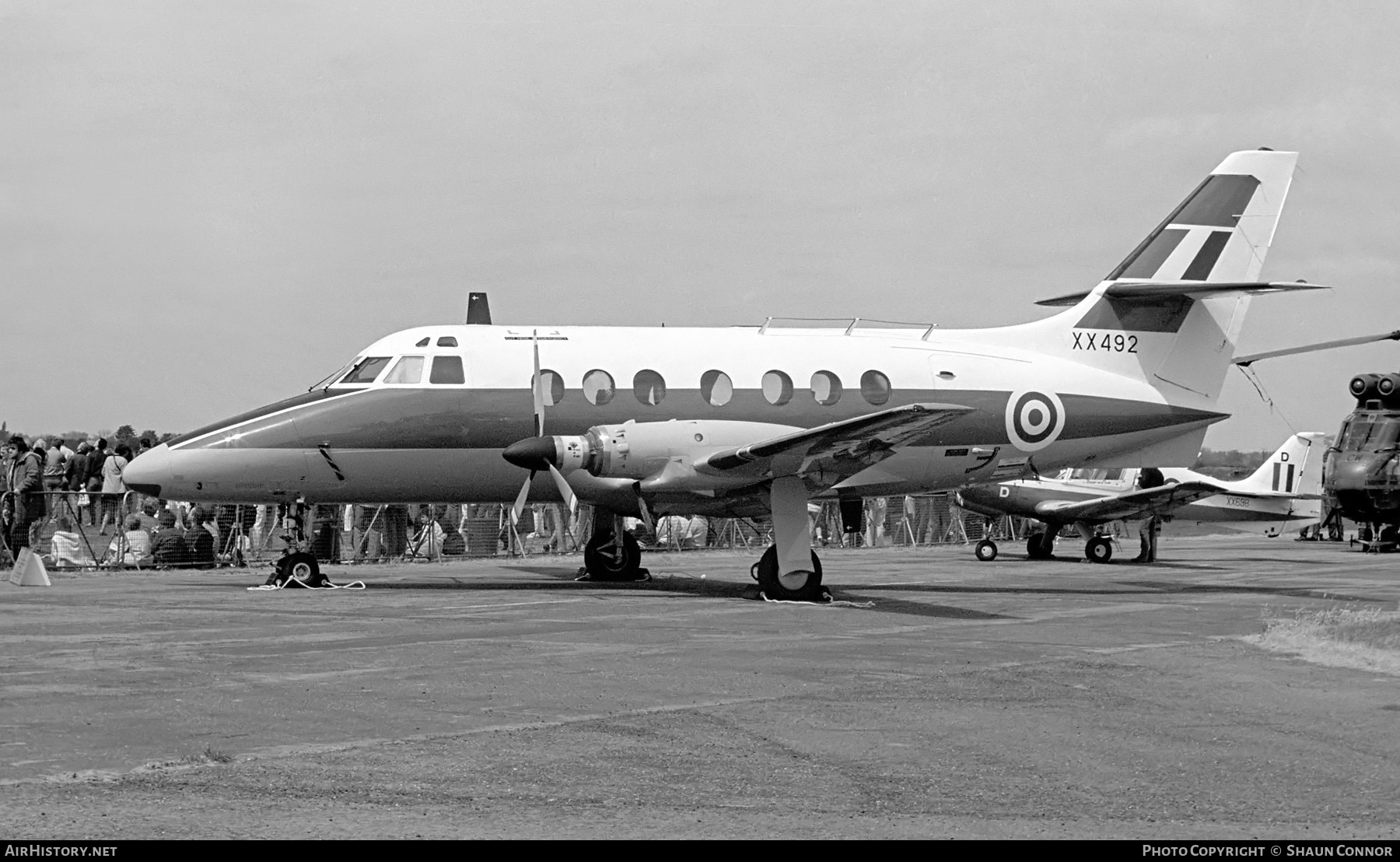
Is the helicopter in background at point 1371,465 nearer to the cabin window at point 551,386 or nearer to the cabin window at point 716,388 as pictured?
the cabin window at point 716,388

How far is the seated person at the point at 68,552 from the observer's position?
2625cm

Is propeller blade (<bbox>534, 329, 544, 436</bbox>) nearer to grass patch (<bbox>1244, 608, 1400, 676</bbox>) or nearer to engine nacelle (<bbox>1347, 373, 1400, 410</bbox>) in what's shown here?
grass patch (<bbox>1244, 608, 1400, 676</bbox>)

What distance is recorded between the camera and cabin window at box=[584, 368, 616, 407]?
21.2 meters

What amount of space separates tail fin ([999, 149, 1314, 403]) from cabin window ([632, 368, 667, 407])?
250 inches

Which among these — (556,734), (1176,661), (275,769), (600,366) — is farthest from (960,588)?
(275,769)

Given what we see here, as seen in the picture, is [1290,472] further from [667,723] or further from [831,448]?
[667,723]

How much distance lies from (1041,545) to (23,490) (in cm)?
2144

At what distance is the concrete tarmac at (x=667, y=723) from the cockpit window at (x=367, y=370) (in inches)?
143

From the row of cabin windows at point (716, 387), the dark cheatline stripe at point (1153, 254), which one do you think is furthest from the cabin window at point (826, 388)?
the dark cheatline stripe at point (1153, 254)

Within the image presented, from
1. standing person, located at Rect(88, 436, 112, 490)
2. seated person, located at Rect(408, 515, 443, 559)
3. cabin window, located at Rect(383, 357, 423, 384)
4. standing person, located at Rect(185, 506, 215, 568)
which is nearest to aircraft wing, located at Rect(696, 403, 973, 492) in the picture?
cabin window, located at Rect(383, 357, 423, 384)

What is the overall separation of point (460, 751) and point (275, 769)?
3.64 feet

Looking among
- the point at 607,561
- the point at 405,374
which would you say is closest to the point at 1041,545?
the point at 607,561

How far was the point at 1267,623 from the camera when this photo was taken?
17.0 metres
